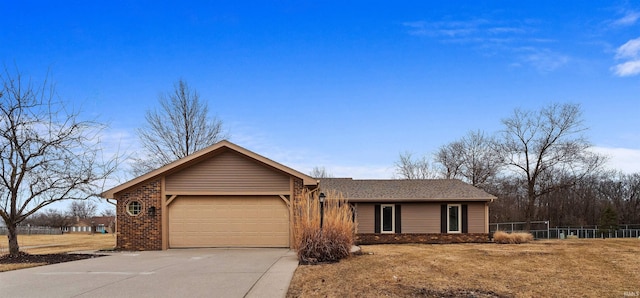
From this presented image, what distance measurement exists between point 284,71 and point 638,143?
21.4m

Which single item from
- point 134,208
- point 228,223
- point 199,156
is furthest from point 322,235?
point 134,208

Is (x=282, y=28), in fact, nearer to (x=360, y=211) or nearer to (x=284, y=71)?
(x=284, y=71)

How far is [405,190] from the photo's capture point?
70.9ft

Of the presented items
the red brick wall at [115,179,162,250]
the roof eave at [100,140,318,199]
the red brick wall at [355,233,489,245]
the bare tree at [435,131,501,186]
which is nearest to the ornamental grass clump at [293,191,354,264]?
the roof eave at [100,140,318,199]

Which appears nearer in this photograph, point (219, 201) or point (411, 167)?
point (219, 201)

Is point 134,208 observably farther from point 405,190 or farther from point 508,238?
point 508,238

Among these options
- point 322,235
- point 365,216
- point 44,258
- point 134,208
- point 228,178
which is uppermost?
point 228,178

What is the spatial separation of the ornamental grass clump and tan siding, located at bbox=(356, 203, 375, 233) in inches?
340

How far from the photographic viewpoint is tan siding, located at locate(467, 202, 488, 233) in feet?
67.6

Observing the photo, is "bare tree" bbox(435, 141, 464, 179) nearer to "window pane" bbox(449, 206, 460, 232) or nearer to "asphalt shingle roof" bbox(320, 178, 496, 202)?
"asphalt shingle roof" bbox(320, 178, 496, 202)

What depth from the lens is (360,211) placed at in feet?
67.8

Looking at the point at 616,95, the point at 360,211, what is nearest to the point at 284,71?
the point at 360,211

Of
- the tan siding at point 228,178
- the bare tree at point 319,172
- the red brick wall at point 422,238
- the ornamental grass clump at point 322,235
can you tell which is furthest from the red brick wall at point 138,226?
the bare tree at point 319,172

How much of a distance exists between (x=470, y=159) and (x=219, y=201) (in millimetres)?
24150
